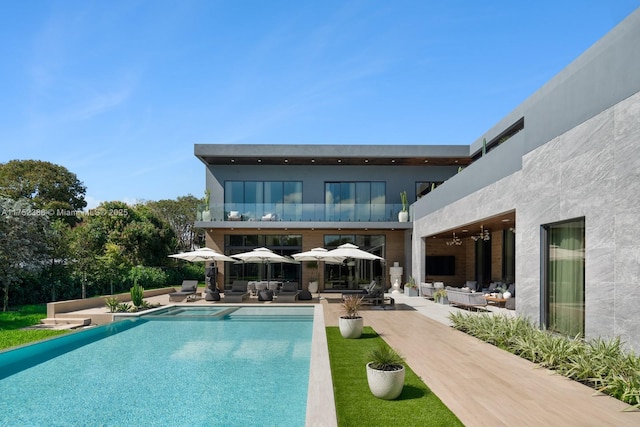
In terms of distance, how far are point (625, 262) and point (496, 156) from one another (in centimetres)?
577

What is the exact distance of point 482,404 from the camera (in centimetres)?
488

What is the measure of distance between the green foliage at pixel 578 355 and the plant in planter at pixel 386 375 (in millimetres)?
2566

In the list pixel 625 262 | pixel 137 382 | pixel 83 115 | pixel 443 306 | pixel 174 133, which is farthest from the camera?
pixel 174 133

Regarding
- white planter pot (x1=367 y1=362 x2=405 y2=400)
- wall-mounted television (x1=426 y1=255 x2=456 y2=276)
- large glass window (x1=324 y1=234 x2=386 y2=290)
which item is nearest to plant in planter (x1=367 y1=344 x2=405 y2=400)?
white planter pot (x1=367 y1=362 x2=405 y2=400)

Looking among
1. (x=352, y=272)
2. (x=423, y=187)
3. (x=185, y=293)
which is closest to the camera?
(x=185, y=293)

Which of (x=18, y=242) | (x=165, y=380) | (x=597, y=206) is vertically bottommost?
(x=165, y=380)

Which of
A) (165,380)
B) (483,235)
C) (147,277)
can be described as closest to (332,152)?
(483,235)

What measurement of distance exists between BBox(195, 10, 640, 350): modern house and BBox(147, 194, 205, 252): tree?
20.2 meters

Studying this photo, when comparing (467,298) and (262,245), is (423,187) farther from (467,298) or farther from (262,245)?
(467,298)

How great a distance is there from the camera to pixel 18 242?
15.8 metres

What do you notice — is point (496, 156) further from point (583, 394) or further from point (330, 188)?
point (330, 188)

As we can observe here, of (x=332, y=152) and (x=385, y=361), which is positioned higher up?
(x=332, y=152)

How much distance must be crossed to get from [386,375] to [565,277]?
473 centimetres

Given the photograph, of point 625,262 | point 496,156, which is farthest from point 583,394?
point 496,156
